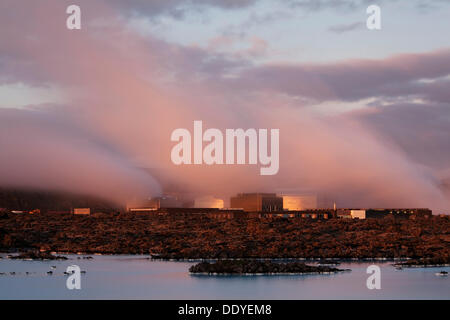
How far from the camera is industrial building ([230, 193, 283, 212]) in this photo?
171 metres

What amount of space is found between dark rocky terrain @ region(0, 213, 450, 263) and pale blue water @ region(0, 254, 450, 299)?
1358 centimetres

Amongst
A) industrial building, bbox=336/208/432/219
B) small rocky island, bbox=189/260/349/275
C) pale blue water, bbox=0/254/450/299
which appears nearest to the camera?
pale blue water, bbox=0/254/450/299

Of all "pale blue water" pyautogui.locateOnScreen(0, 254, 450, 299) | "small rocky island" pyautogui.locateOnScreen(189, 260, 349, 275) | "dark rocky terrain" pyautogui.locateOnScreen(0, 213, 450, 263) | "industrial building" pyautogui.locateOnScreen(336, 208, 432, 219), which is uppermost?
"industrial building" pyautogui.locateOnScreen(336, 208, 432, 219)

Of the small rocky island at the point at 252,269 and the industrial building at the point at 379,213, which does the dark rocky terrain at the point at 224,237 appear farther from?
the industrial building at the point at 379,213

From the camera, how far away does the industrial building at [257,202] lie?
561ft

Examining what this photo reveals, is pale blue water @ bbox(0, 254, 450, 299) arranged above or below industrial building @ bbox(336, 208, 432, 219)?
below

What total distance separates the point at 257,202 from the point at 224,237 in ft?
264

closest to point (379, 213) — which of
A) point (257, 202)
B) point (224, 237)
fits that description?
point (257, 202)

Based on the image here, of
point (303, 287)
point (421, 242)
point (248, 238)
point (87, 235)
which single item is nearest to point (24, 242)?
point (87, 235)

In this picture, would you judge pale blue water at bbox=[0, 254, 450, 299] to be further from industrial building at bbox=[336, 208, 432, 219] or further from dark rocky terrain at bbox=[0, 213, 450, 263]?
industrial building at bbox=[336, 208, 432, 219]

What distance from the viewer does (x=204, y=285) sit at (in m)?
49.1

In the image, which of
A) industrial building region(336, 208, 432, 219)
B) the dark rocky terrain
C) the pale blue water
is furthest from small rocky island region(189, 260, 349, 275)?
industrial building region(336, 208, 432, 219)

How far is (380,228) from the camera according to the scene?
105 m

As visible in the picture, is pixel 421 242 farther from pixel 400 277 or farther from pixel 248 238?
pixel 400 277
